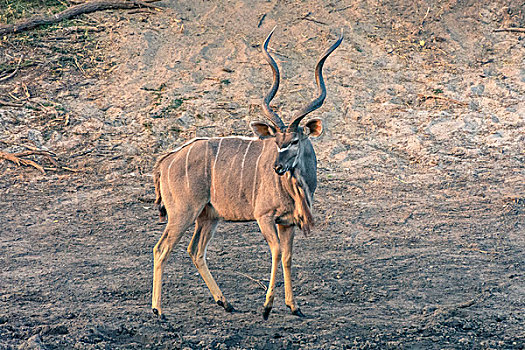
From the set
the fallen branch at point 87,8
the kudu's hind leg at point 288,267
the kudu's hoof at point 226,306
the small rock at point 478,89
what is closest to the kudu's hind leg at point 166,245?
the kudu's hoof at point 226,306

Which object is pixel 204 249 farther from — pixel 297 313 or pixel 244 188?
pixel 297 313

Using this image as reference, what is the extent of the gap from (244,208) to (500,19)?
24.1ft

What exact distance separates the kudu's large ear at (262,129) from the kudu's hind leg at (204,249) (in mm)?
645

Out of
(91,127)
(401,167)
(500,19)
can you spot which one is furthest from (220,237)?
(500,19)

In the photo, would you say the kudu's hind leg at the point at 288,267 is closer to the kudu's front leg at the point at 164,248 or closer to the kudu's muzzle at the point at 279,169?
the kudu's muzzle at the point at 279,169

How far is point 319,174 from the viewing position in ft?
25.7

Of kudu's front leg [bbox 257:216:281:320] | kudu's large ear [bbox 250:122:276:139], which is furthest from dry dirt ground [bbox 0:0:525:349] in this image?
kudu's large ear [bbox 250:122:276:139]

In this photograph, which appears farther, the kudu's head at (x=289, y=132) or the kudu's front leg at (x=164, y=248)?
the kudu's front leg at (x=164, y=248)

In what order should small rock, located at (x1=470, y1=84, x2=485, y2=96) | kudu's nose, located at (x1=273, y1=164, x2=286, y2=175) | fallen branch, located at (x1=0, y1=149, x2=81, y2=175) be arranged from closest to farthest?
kudu's nose, located at (x1=273, y1=164, x2=286, y2=175), fallen branch, located at (x1=0, y1=149, x2=81, y2=175), small rock, located at (x1=470, y1=84, x2=485, y2=96)

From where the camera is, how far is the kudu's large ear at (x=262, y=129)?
15.4 ft

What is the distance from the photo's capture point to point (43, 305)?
15.9ft

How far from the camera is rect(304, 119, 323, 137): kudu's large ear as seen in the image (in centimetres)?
462

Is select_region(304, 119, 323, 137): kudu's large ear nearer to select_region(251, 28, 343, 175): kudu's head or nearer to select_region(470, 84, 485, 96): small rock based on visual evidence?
select_region(251, 28, 343, 175): kudu's head

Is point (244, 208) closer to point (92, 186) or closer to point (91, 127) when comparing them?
point (92, 186)
